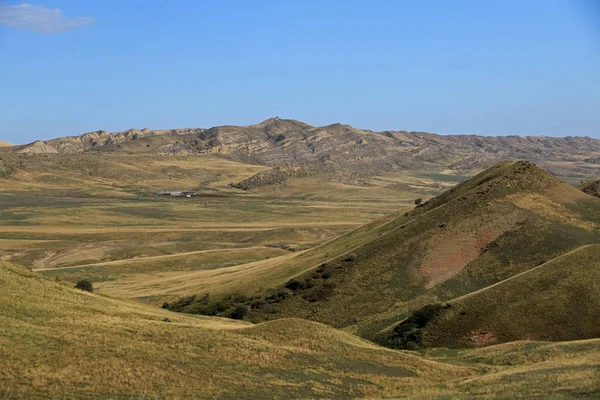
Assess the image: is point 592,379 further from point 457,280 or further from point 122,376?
point 457,280

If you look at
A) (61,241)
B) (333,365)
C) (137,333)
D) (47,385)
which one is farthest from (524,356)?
(61,241)

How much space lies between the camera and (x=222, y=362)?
40531 mm

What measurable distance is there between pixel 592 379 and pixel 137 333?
84.9ft

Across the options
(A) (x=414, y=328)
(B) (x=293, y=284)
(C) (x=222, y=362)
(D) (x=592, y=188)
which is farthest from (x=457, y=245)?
(D) (x=592, y=188)

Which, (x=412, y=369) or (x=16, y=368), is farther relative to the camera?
(x=412, y=369)

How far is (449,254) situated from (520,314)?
59.3ft

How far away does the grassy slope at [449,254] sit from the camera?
225 feet

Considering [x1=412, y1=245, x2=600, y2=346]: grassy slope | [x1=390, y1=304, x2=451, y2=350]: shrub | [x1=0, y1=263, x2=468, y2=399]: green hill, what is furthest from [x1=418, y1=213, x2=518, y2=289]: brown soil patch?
[x1=0, y1=263, x2=468, y2=399]: green hill

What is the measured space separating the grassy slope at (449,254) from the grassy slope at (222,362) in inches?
627

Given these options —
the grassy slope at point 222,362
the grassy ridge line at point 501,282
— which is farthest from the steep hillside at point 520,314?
the grassy slope at point 222,362

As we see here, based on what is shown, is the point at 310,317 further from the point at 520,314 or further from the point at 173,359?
the point at 173,359

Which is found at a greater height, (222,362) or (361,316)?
(222,362)

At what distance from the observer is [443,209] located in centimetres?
8406

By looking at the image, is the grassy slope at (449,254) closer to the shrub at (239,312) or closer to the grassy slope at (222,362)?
the shrub at (239,312)
